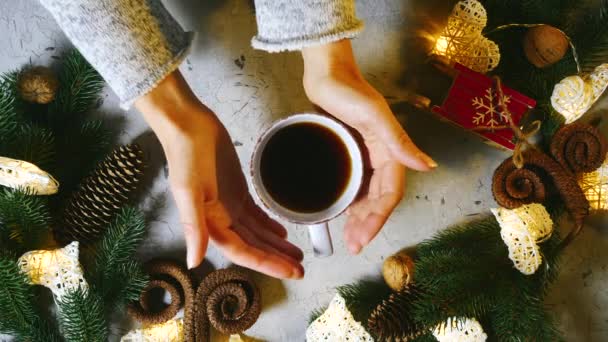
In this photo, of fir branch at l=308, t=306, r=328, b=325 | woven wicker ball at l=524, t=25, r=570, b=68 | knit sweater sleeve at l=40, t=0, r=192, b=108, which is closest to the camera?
knit sweater sleeve at l=40, t=0, r=192, b=108

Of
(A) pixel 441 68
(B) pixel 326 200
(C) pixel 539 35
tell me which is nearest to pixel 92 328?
(B) pixel 326 200

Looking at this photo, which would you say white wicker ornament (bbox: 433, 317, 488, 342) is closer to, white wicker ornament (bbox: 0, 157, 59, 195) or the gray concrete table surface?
the gray concrete table surface

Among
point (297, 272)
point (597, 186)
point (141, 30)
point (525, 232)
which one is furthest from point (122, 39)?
point (597, 186)

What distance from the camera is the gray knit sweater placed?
2.14 feet

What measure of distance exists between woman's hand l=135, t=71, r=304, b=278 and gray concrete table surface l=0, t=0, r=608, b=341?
104 mm

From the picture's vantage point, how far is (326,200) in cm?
75

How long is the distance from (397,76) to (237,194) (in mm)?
351

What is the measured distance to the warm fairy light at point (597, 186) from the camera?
80 cm

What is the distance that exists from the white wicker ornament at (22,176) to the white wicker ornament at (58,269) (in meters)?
0.10

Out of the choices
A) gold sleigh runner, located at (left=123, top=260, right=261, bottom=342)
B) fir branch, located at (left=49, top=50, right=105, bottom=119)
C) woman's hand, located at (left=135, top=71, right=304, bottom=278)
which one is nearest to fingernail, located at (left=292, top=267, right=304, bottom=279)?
woman's hand, located at (left=135, top=71, right=304, bottom=278)

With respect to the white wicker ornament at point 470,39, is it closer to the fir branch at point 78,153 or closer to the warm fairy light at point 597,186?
the warm fairy light at point 597,186

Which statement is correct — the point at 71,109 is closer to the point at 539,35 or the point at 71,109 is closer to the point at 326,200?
the point at 326,200

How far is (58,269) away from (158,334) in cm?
20

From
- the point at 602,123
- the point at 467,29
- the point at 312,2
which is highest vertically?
the point at 312,2
